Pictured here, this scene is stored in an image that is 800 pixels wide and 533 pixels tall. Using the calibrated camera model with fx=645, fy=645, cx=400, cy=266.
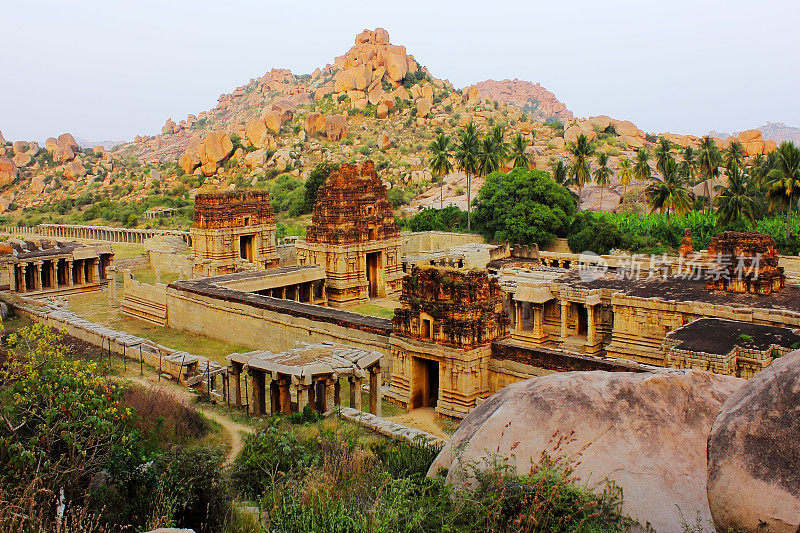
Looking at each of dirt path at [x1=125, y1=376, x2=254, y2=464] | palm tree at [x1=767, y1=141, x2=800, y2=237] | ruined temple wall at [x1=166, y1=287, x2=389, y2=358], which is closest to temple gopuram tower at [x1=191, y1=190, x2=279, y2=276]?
ruined temple wall at [x1=166, y1=287, x2=389, y2=358]

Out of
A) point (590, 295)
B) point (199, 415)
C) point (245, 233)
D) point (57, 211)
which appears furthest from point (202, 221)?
point (57, 211)

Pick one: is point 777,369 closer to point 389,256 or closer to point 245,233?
point 389,256

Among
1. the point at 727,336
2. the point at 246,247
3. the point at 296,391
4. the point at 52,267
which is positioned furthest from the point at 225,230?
the point at 727,336

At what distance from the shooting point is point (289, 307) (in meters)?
26.2

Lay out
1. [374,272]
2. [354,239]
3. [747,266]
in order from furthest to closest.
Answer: [374,272] < [354,239] < [747,266]

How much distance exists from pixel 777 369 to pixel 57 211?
90.6 meters

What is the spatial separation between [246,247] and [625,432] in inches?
1539

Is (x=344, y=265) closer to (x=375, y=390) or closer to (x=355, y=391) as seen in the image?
(x=375, y=390)

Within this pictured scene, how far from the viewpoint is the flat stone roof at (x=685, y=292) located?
24.7m

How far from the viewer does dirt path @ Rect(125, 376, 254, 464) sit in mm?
13797

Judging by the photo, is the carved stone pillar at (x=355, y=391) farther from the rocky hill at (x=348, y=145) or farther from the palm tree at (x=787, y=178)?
the rocky hill at (x=348, y=145)

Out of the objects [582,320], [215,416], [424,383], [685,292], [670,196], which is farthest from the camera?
[670,196]

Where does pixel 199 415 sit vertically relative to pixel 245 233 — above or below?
below

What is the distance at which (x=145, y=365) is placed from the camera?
2128 cm
